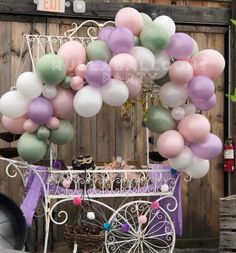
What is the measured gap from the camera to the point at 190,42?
4758 mm

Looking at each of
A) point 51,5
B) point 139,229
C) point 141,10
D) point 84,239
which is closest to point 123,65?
point 84,239

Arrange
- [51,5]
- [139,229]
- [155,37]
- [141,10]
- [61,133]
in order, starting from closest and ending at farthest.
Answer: [155,37] → [61,133] → [139,229] → [51,5] → [141,10]

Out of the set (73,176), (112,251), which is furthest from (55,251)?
(73,176)

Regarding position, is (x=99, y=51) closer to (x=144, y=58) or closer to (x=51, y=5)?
(x=144, y=58)

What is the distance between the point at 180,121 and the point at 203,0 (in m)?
2.38

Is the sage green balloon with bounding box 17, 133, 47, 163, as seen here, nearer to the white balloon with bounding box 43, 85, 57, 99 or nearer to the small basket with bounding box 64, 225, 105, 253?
the white balloon with bounding box 43, 85, 57, 99

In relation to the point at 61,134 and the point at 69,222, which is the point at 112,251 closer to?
the point at 69,222

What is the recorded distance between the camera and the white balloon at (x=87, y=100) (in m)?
4.58

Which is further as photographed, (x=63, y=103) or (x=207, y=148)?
(x=207, y=148)

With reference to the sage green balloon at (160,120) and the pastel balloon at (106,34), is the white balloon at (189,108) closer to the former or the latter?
the sage green balloon at (160,120)

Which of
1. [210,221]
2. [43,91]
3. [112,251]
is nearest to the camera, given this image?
[43,91]

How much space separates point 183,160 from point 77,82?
105 centimetres

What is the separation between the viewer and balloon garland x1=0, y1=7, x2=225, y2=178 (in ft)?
15.1

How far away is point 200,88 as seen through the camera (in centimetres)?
472
